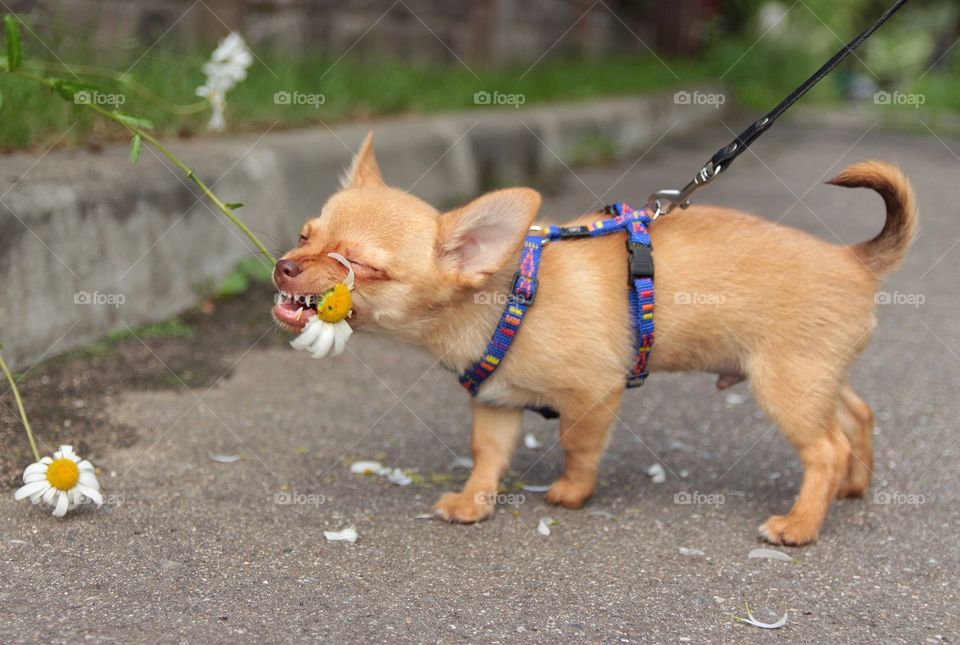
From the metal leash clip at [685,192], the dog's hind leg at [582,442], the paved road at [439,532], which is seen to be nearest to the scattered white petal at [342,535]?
the paved road at [439,532]

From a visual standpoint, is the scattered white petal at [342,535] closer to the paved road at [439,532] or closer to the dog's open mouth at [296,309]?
the paved road at [439,532]

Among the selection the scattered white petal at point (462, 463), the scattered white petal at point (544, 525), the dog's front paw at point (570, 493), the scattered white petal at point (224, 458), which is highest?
the scattered white petal at point (224, 458)

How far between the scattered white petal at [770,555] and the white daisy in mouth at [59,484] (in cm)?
182

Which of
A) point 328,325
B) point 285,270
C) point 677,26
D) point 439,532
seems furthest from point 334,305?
point 677,26

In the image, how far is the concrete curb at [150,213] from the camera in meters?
3.81

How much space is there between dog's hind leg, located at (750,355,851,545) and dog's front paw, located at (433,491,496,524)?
83cm

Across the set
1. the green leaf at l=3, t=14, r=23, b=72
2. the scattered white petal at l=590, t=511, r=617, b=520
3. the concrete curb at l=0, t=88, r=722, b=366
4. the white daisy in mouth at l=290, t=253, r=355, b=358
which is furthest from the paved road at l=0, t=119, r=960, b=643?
the green leaf at l=3, t=14, r=23, b=72

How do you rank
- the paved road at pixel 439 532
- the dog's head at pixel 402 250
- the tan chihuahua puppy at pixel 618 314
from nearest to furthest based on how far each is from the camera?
the paved road at pixel 439 532, the dog's head at pixel 402 250, the tan chihuahua puppy at pixel 618 314

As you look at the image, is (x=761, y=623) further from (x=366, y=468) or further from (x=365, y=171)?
(x=365, y=171)

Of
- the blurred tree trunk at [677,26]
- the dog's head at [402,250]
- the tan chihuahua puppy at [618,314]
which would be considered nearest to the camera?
the dog's head at [402,250]

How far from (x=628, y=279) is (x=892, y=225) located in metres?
0.87

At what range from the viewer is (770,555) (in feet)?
9.87

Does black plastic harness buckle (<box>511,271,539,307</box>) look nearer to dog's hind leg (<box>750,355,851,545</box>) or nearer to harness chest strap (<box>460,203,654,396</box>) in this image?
harness chest strap (<box>460,203,654,396</box>)

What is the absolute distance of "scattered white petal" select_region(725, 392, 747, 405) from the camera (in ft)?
14.2
